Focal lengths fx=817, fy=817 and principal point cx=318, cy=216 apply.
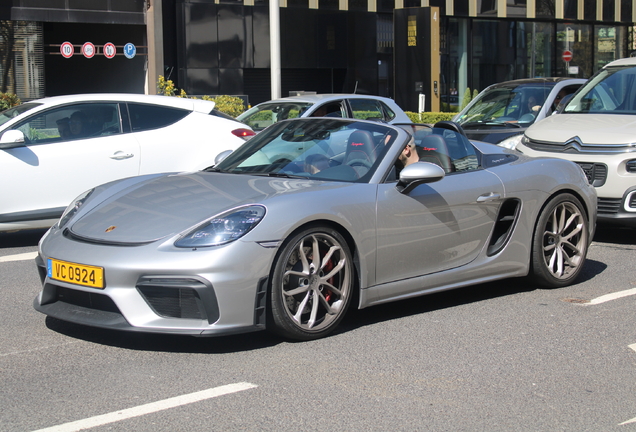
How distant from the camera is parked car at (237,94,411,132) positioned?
12.3 meters

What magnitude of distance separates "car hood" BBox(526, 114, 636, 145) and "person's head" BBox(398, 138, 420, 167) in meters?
3.42

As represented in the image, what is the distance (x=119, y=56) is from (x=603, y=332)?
26.7m

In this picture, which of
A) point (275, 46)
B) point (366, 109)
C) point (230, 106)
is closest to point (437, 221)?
point (366, 109)

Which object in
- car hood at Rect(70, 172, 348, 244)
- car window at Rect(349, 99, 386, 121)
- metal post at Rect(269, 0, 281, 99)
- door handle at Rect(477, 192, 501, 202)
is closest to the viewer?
car hood at Rect(70, 172, 348, 244)

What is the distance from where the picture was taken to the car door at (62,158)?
790 cm

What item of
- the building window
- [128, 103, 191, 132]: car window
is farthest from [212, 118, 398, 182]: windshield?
the building window

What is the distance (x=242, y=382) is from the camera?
4.18m

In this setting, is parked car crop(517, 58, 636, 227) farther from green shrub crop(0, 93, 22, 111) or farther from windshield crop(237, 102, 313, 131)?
green shrub crop(0, 93, 22, 111)

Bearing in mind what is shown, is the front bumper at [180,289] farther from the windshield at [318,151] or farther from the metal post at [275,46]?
the metal post at [275,46]

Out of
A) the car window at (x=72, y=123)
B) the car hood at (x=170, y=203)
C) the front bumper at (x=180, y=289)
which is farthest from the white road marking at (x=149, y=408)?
the car window at (x=72, y=123)

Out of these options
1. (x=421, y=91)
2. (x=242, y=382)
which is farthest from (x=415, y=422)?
(x=421, y=91)

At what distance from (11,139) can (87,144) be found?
76cm

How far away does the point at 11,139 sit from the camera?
7.80 meters

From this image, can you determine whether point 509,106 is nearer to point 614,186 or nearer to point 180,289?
point 614,186
